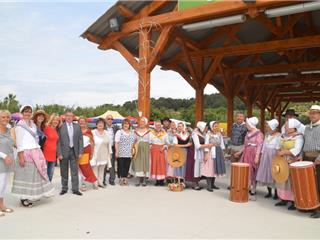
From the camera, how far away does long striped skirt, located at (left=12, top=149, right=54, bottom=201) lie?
14.6 feet

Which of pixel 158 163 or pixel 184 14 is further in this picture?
pixel 184 14

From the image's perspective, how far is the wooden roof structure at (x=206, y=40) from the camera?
21.7 feet

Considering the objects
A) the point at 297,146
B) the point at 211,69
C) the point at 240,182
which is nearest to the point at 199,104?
the point at 211,69

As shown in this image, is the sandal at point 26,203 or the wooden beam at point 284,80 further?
the wooden beam at point 284,80

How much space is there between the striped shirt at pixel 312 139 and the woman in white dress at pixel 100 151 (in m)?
3.22

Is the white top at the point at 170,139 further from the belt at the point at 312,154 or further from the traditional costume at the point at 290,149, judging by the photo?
the belt at the point at 312,154

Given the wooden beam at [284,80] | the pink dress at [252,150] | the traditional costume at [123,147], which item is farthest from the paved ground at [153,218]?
the wooden beam at [284,80]

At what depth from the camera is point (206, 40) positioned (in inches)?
378

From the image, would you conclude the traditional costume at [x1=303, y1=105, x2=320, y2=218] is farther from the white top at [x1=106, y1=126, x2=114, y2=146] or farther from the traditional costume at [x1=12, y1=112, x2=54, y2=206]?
the traditional costume at [x1=12, y1=112, x2=54, y2=206]

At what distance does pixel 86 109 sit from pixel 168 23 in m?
24.5

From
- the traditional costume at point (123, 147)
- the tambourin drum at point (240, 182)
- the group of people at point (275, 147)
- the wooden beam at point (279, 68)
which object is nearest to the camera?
the group of people at point (275, 147)

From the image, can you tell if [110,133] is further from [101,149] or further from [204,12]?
[204,12]

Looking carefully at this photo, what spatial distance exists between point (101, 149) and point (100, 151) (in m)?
0.04

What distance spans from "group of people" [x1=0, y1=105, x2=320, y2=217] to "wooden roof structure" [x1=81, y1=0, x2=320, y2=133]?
117cm
